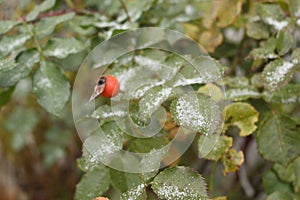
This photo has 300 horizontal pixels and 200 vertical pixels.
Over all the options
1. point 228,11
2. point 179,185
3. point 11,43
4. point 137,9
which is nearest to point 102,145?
point 179,185

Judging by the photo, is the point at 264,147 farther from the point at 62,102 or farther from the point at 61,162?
the point at 61,162

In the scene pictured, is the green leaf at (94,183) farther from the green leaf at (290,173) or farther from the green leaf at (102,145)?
the green leaf at (290,173)

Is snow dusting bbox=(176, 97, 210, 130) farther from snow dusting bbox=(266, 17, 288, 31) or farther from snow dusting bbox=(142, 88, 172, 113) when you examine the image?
snow dusting bbox=(266, 17, 288, 31)

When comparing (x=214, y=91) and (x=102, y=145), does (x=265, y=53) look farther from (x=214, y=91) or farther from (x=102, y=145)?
(x=102, y=145)

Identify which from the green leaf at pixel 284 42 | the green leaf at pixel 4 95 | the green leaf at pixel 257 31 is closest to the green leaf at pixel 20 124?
the green leaf at pixel 4 95

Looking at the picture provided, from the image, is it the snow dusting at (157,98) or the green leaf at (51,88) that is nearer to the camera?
the snow dusting at (157,98)

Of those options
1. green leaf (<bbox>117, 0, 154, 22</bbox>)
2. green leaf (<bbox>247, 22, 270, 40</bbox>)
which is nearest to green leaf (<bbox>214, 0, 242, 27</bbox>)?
green leaf (<bbox>247, 22, 270, 40</bbox>)
